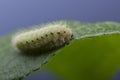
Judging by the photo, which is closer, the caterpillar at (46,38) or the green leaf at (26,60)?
the green leaf at (26,60)

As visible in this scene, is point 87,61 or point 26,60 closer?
point 26,60

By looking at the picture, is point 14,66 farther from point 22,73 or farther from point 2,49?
point 2,49

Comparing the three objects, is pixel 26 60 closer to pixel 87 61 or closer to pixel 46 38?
pixel 46 38

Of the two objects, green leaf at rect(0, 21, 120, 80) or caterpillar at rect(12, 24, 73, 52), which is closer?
green leaf at rect(0, 21, 120, 80)

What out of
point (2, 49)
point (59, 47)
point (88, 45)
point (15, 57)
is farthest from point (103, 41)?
point (2, 49)

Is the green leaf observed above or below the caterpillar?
below

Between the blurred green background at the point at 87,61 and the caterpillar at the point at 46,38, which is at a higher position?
the caterpillar at the point at 46,38

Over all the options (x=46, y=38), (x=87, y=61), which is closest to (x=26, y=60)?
(x=46, y=38)

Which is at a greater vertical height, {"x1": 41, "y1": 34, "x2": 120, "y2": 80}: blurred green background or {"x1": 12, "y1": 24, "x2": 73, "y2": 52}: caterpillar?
{"x1": 12, "y1": 24, "x2": 73, "y2": 52}: caterpillar

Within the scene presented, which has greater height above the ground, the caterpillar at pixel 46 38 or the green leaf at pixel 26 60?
the caterpillar at pixel 46 38

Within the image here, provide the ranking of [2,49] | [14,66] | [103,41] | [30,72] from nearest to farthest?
[30,72], [14,66], [103,41], [2,49]

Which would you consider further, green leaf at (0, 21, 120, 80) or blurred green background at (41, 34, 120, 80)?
blurred green background at (41, 34, 120, 80)
